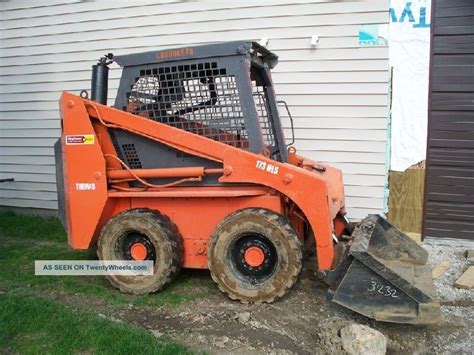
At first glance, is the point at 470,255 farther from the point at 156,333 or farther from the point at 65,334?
the point at 65,334

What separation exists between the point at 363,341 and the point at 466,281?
2183 mm

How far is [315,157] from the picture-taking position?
6.62 meters

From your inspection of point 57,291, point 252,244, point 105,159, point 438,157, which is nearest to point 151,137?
point 105,159

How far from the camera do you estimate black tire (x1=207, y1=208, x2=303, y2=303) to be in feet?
13.6

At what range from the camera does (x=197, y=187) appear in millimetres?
4613

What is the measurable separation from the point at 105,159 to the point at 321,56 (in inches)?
129

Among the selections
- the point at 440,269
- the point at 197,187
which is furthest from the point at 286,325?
the point at 440,269

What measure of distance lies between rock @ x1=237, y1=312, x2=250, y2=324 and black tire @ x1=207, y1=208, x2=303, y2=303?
0.22m

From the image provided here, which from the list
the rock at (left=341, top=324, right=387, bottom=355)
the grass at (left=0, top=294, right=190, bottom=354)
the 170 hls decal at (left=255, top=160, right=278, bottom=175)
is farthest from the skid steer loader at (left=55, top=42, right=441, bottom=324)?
the grass at (left=0, top=294, right=190, bottom=354)

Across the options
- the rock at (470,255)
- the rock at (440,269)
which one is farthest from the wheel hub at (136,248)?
the rock at (470,255)

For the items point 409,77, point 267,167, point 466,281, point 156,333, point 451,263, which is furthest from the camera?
point 409,77

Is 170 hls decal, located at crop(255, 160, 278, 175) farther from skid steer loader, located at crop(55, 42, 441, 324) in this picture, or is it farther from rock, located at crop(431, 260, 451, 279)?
rock, located at crop(431, 260, 451, 279)

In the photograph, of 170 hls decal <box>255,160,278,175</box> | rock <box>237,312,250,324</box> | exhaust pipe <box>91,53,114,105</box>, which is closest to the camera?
rock <box>237,312,250,324</box>

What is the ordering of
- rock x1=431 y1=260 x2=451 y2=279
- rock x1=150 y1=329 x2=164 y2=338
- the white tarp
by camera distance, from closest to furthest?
rock x1=150 y1=329 x2=164 y2=338 → rock x1=431 y1=260 x2=451 y2=279 → the white tarp
